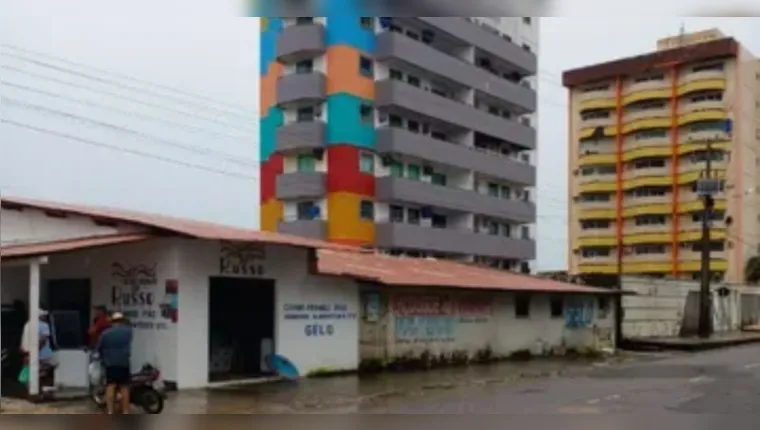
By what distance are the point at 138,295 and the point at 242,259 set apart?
2100 mm

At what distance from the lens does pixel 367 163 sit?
164ft

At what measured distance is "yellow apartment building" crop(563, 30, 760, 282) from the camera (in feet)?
229

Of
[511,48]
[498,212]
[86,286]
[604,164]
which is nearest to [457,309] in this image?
[86,286]

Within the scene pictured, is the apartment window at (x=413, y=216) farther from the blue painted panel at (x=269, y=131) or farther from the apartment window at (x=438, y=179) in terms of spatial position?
the blue painted panel at (x=269, y=131)

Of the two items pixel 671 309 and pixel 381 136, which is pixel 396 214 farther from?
pixel 671 309

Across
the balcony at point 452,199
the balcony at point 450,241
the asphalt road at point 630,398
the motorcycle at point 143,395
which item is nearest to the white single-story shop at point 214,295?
the motorcycle at point 143,395

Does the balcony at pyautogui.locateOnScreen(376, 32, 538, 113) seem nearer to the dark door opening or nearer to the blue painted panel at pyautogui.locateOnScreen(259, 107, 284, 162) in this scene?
the blue painted panel at pyautogui.locateOnScreen(259, 107, 284, 162)

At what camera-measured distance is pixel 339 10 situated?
15.6ft

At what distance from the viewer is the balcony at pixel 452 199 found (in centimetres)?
4938

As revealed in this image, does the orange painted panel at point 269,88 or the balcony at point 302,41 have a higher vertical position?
the balcony at point 302,41

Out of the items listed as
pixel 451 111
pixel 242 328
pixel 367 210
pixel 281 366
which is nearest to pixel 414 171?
pixel 451 111

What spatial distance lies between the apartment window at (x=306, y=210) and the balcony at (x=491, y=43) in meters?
11.8

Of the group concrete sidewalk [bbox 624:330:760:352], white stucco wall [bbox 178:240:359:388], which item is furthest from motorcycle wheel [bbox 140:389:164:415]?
concrete sidewalk [bbox 624:330:760:352]

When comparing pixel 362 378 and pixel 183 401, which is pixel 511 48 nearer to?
pixel 362 378
